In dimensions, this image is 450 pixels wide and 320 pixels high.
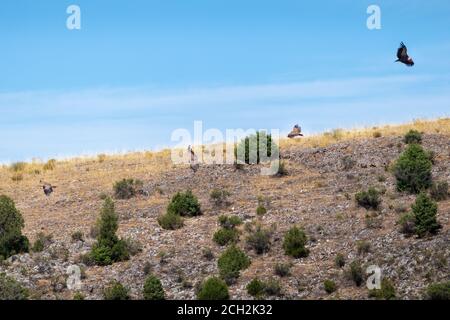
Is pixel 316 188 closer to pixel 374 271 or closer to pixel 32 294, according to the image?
pixel 374 271

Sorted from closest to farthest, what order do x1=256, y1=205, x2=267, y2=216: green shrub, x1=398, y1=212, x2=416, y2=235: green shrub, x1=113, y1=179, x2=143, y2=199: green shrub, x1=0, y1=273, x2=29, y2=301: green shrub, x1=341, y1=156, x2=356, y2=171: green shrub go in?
x1=0, y1=273, x2=29, y2=301: green shrub → x1=398, y1=212, x2=416, y2=235: green shrub → x1=256, y1=205, x2=267, y2=216: green shrub → x1=113, y1=179, x2=143, y2=199: green shrub → x1=341, y1=156, x2=356, y2=171: green shrub

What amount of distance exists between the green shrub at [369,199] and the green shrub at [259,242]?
4922mm

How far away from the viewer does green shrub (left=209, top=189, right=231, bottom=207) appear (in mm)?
39656

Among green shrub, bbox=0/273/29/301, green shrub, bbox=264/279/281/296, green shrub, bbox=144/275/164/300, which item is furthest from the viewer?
green shrub, bbox=0/273/29/301

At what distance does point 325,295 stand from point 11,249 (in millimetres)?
14384

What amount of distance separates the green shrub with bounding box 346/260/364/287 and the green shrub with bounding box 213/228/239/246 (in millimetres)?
6536

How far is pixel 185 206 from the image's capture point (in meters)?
38.2

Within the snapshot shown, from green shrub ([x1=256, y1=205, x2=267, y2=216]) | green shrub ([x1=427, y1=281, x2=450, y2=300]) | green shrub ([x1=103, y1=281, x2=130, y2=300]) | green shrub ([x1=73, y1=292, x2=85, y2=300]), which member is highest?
green shrub ([x1=256, y1=205, x2=267, y2=216])

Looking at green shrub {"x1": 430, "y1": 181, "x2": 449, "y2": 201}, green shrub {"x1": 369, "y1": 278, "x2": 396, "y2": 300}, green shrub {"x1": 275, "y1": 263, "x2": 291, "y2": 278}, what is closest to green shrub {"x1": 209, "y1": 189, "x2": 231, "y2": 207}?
green shrub {"x1": 275, "y1": 263, "x2": 291, "y2": 278}

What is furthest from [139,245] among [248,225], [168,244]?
[248,225]

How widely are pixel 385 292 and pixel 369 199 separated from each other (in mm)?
9275

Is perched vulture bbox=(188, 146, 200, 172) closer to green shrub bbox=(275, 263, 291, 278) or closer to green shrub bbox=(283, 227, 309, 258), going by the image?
green shrub bbox=(283, 227, 309, 258)

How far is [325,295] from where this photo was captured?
27.7 m

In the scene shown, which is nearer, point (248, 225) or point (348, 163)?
point (248, 225)
